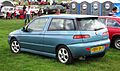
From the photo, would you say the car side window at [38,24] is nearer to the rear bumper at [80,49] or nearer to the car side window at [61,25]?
the car side window at [61,25]

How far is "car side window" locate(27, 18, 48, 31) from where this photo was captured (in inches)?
390

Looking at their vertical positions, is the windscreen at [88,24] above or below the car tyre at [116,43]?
above

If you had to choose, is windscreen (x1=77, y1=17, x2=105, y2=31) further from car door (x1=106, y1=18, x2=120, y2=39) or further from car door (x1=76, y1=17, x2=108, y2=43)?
car door (x1=106, y1=18, x2=120, y2=39)

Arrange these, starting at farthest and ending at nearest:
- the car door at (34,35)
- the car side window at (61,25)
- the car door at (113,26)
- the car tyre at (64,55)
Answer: the car door at (113,26) → the car door at (34,35) → the car side window at (61,25) → the car tyre at (64,55)

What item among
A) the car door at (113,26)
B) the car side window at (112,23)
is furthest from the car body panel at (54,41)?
the car side window at (112,23)

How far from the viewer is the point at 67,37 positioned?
891 cm

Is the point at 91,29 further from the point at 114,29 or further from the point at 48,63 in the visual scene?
the point at 114,29

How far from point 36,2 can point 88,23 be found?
58986mm

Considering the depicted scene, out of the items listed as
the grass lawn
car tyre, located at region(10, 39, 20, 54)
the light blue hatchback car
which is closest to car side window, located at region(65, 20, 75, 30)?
the light blue hatchback car

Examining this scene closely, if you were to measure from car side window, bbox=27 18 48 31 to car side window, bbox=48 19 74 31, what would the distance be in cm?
36

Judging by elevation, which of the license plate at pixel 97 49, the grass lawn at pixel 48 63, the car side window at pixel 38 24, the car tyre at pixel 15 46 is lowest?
the grass lawn at pixel 48 63

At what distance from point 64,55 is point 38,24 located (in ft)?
5.35

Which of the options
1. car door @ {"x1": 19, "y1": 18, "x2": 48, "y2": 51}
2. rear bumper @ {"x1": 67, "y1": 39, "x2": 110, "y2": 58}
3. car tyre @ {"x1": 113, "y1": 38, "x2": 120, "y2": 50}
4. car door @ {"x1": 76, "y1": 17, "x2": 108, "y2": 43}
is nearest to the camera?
rear bumper @ {"x1": 67, "y1": 39, "x2": 110, "y2": 58}

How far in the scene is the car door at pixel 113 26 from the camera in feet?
38.9
